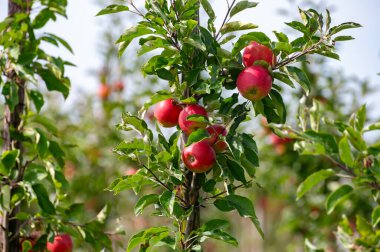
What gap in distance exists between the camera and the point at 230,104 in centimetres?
186

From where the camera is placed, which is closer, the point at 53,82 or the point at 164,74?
the point at 164,74

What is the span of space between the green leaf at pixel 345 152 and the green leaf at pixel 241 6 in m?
0.63

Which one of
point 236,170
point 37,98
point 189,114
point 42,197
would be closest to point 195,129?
point 189,114

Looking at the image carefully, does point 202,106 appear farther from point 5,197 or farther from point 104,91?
point 104,91

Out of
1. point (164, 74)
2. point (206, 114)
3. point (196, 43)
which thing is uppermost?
point (196, 43)

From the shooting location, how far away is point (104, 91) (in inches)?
258

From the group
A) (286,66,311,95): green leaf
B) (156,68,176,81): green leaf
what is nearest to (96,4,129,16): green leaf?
(156,68,176,81): green leaf

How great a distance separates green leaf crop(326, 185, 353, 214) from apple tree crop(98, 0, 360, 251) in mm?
234

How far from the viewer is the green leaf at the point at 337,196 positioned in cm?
166

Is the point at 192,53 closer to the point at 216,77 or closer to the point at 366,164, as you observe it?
the point at 216,77

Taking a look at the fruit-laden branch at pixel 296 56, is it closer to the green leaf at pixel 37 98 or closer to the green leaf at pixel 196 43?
the green leaf at pixel 196 43

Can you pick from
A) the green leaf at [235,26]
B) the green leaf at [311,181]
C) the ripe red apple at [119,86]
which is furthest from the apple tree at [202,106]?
the ripe red apple at [119,86]

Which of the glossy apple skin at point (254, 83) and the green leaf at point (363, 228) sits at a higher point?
the glossy apple skin at point (254, 83)

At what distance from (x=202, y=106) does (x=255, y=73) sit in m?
0.21
